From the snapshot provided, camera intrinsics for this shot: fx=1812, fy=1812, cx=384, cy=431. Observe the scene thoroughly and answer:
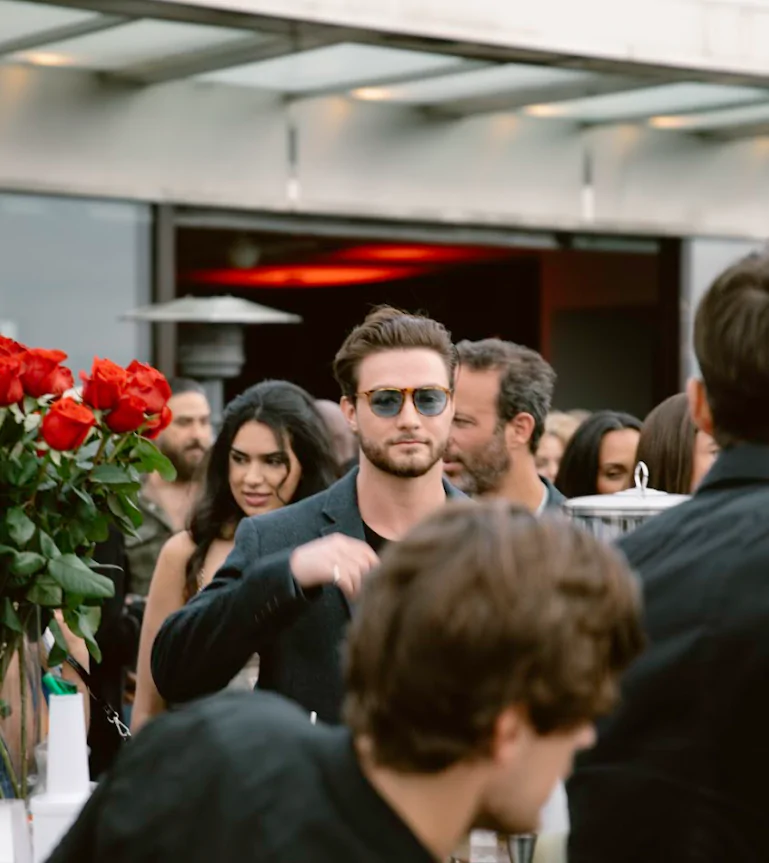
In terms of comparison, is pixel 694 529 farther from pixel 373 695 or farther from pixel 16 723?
Result: pixel 16 723

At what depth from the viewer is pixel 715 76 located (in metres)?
12.4

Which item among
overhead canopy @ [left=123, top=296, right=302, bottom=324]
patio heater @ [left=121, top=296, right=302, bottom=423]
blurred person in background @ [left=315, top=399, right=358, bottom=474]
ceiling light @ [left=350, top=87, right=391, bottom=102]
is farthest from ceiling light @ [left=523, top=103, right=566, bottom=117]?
blurred person in background @ [left=315, top=399, right=358, bottom=474]

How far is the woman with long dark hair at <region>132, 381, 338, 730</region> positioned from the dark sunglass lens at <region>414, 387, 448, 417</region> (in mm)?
1459

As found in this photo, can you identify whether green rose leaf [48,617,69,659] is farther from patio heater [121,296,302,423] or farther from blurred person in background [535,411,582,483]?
patio heater [121,296,302,423]

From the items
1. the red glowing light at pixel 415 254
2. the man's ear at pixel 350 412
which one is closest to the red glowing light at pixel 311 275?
the red glowing light at pixel 415 254

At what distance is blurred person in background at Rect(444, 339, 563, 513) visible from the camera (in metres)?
5.38

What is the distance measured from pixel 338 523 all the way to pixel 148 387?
0.74 m

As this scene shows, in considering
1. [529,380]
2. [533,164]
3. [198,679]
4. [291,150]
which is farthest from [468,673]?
[533,164]

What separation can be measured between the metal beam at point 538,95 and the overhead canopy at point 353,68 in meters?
0.01

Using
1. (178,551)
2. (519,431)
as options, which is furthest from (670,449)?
(178,551)

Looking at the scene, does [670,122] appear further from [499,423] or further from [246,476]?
[246,476]

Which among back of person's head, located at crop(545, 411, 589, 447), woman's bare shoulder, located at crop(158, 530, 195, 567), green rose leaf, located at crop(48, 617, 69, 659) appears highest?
back of person's head, located at crop(545, 411, 589, 447)

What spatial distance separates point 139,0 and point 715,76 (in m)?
4.53

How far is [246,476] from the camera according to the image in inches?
217
